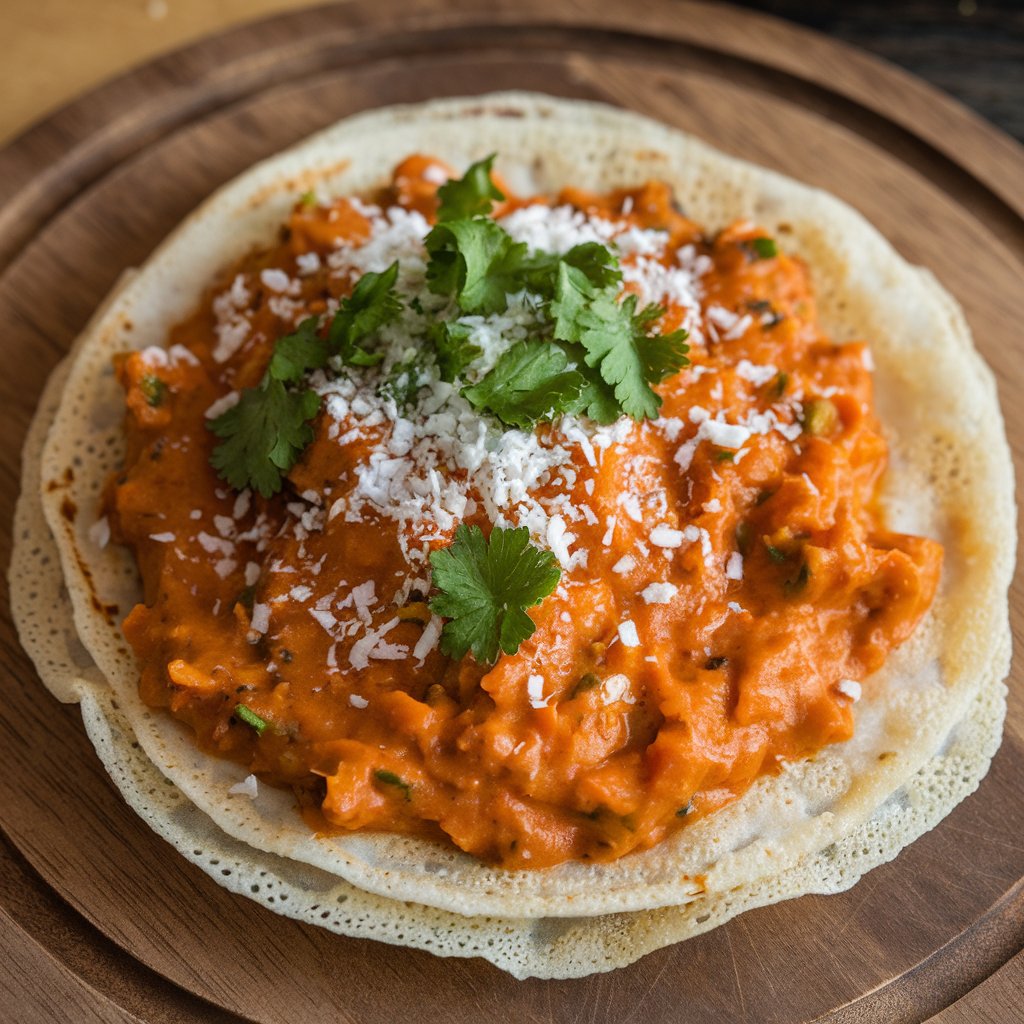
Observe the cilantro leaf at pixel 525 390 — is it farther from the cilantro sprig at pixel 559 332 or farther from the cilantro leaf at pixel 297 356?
the cilantro leaf at pixel 297 356

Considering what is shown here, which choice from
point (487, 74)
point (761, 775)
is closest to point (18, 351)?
point (487, 74)

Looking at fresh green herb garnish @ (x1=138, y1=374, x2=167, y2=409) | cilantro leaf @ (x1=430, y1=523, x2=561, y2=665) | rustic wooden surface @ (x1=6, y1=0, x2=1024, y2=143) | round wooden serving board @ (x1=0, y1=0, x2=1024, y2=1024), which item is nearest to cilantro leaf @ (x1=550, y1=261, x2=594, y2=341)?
cilantro leaf @ (x1=430, y1=523, x2=561, y2=665)

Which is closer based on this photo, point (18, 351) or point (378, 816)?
point (378, 816)

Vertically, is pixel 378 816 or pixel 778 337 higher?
pixel 778 337

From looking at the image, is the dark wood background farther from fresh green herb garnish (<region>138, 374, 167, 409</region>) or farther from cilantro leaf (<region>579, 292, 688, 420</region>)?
fresh green herb garnish (<region>138, 374, 167, 409</region>)

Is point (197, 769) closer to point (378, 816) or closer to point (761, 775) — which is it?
point (378, 816)

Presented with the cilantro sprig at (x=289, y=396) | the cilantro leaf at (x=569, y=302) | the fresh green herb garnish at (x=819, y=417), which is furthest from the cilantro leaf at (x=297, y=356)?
the fresh green herb garnish at (x=819, y=417)
